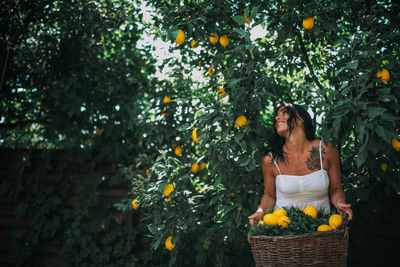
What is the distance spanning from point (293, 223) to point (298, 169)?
46 centimetres

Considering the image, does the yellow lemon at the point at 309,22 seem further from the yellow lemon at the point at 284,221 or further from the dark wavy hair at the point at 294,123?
the yellow lemon at the point at 284,221

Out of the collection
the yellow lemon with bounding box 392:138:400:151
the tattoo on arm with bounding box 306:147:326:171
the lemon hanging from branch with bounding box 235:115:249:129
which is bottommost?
the tattoo on arm with bounding box 306:147:326:171

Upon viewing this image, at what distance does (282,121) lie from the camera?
1.94 meters

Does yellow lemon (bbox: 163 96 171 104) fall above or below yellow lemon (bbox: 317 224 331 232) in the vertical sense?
above

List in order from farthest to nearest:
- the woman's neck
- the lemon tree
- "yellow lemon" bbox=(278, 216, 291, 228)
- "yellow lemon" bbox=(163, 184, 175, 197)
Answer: "yellow lemon" bbox=(163, 184, 175, 197) < the woman's neck < the lemon tree < "yellow lemon" bbox=(278, 216, 291, 228)

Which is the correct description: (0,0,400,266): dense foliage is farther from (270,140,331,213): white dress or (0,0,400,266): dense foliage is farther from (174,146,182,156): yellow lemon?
(270,140,331,213): white dress

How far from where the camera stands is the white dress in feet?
5.90

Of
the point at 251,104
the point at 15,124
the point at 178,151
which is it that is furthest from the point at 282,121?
the point at 15,124

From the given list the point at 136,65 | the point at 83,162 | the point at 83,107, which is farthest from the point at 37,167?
the point at 136,65

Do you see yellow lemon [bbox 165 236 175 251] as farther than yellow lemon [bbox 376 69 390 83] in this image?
Yes

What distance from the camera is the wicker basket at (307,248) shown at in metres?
1.37

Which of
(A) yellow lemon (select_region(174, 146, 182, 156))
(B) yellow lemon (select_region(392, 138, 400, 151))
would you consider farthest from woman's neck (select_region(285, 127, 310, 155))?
(A) yellow lemon (select_region(174, 146, 182, 156))

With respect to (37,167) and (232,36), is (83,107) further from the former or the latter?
(232,36)

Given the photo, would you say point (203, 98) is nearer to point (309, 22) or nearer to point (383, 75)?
point (309, 22)
